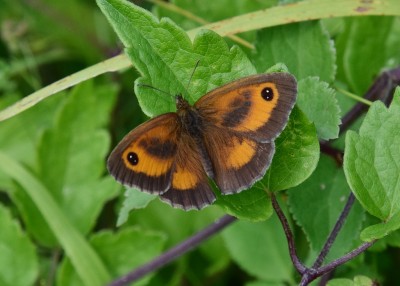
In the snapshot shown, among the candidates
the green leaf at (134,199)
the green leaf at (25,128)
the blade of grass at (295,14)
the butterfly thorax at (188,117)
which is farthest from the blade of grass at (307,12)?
the green leaf at (25,128)

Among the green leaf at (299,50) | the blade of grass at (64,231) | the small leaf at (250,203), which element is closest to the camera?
the small leaf at (250,203)

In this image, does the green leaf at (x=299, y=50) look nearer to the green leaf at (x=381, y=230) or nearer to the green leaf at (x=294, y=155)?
the green leaf at (x=294, y=155)

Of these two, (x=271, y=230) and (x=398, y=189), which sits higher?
(x=398, y=189)

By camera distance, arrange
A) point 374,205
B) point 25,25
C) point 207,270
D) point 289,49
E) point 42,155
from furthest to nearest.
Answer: point 25,25
point 207,270
point 42,155
point 289,49
point 374,205

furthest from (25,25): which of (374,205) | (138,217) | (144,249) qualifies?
(374,205)

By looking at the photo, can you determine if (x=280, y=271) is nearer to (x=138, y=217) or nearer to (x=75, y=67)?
(x=138, y=217)

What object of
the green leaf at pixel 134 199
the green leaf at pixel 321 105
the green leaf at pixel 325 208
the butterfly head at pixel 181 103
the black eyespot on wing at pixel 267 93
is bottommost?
the green leaf at pixel 325 208

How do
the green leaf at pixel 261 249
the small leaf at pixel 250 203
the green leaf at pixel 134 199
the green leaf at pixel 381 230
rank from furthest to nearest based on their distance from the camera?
the green leaf at pixel 261 249
the green leaf at pixel 134 199
the small leaf at pixel 250 203
the green leaf at pixel 381 230

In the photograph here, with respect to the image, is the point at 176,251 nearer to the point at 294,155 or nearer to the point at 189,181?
the point at 189,181
